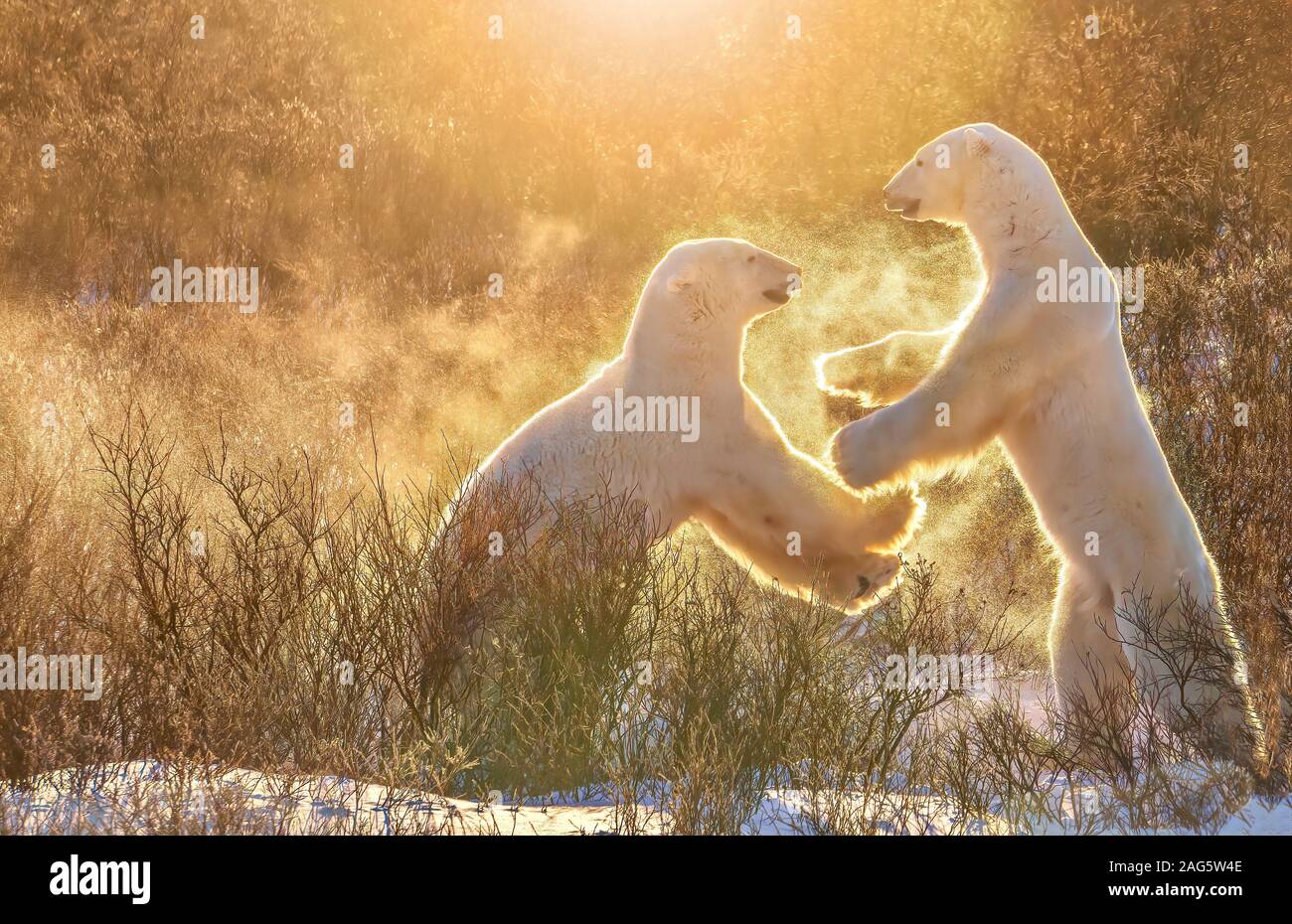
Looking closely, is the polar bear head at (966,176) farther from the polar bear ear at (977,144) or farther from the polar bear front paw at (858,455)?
the polar bear front paw at (858,455)

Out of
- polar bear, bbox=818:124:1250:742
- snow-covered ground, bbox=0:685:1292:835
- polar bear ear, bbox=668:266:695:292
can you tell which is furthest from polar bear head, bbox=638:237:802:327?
snow-covered ground, bbox=0:685:1292:835

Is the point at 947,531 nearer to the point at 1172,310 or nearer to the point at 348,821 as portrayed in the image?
the point at 1172,310

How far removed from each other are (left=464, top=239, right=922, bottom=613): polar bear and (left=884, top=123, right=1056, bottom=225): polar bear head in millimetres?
920

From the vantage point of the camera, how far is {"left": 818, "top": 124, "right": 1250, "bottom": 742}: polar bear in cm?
460

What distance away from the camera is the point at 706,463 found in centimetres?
492

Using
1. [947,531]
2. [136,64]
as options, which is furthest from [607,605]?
[136,64]

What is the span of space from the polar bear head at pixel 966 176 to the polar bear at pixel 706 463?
0.92 meters

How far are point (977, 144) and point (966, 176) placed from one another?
0.41ft

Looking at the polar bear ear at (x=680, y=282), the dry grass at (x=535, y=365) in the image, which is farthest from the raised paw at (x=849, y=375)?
the dry grass at (x=535, y=365)

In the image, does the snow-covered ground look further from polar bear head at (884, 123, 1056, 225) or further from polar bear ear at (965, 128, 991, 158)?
polar bear ear at (965, 128, 991, 158)

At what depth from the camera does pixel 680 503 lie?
5.02 m

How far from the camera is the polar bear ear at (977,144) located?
16.7 feet

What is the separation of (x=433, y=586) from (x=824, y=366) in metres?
1.85

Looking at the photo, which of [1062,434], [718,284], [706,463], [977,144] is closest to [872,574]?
[706,463]
